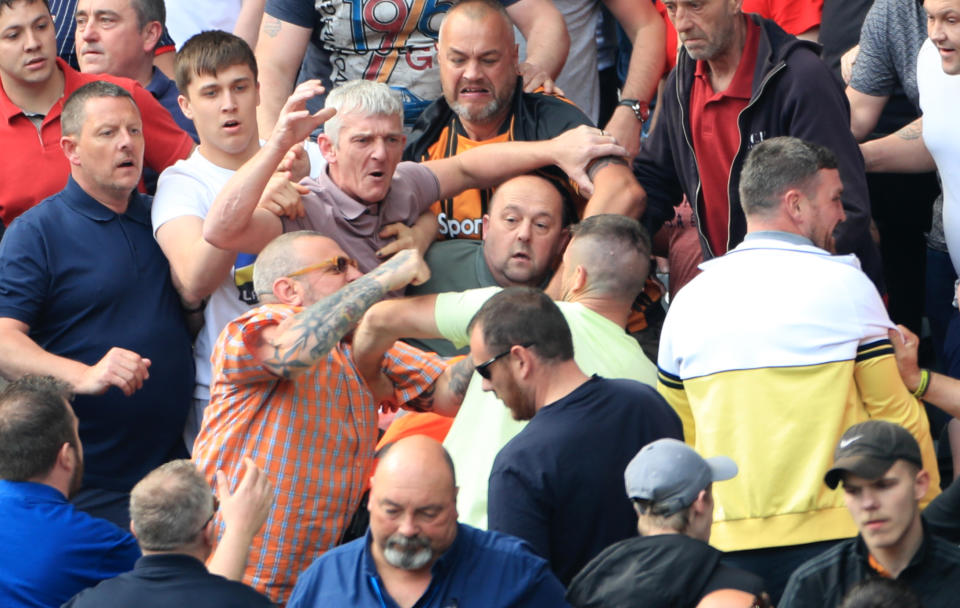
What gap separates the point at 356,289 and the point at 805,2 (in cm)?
329

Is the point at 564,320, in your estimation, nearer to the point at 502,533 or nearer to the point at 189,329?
the point at 502,533

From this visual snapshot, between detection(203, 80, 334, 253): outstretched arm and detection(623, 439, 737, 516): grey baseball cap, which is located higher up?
detection(203, 80, 334, 253): outstretched arm

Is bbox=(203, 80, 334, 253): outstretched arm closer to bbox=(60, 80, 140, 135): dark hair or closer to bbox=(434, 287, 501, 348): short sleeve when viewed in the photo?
bbox=(60, 80, 140, 135): dark hair

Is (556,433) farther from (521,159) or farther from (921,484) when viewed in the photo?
(521,159)

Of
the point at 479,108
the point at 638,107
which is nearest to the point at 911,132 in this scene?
the point at 638,107

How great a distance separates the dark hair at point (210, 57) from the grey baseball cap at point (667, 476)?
9.43 feet

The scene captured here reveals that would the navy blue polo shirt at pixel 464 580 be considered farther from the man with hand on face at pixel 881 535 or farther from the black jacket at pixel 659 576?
the man with hand on face at pixel 881 535

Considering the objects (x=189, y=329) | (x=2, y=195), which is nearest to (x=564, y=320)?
(x=189, y=329)

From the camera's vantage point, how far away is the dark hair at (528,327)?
14.2 ft

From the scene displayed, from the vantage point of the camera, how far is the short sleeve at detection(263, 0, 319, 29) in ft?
23.7

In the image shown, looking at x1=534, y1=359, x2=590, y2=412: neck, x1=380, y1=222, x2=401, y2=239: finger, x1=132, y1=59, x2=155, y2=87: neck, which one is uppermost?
→ x1=132, y1=59, x2=155, y2=87: neck

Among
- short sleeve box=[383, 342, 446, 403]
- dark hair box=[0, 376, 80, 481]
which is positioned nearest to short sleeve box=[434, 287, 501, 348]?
short sleeve box=[383, 342, 446, 403]

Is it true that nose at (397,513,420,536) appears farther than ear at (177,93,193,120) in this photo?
No

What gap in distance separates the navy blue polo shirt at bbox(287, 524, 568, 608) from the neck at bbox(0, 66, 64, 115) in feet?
10.5
